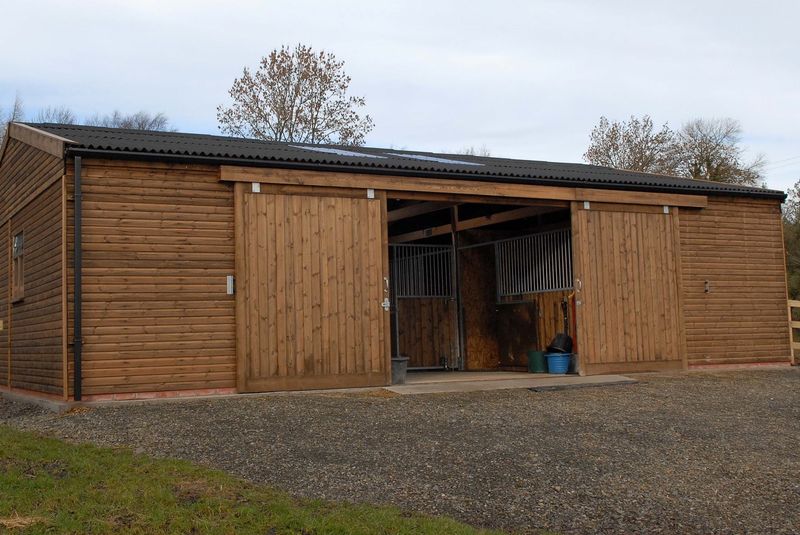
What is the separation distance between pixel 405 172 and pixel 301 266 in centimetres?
211

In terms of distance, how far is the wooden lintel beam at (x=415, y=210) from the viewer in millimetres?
16359

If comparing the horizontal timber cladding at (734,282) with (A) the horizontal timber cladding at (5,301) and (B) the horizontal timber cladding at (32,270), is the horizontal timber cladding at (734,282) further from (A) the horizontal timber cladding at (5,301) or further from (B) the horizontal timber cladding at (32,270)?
(A) the horizontal timber cladding at (5,301)

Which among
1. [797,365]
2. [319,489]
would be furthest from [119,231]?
[797,365]

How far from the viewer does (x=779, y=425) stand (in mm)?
9391

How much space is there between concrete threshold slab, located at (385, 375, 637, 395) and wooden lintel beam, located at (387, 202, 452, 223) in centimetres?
439

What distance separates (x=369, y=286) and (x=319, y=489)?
5694 mm

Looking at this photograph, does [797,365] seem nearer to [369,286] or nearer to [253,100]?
[369,286]

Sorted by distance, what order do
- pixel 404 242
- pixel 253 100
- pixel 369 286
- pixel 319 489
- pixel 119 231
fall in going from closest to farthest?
pixel 319 489, pixel 119 231, pixel 369 286, pixel 404 242, pixel 253 100

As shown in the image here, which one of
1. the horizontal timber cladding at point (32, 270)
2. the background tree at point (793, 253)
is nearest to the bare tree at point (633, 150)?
the background tree at point (793, 253)

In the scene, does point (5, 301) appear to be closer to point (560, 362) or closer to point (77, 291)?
point (77, 291)

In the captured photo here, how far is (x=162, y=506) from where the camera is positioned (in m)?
5.70

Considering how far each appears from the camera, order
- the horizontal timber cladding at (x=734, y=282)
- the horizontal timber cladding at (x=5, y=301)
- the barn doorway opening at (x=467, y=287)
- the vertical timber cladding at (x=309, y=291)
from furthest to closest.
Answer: the barn doorway opening at (x=467, y=287)
the horizontal timber cladding at (x=734, y=282)
the horizontal timber cladding at (x=5, y=301)
the vertical timber cladding at (x=309, y=291)

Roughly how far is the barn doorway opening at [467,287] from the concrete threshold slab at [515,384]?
2675 mm

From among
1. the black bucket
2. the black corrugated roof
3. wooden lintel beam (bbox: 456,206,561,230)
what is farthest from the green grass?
wooden lintel beam (bbox: 456,206,561,230)
